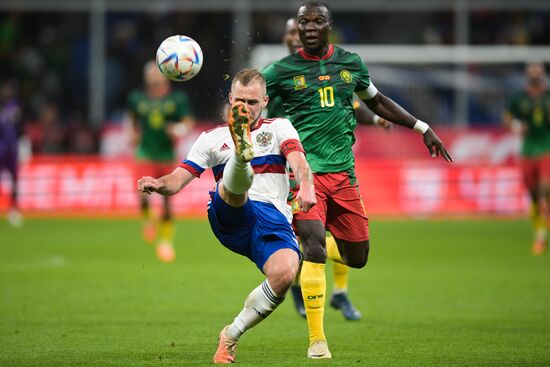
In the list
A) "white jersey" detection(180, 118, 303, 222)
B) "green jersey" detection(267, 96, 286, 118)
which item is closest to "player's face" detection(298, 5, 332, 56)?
"green jersey" detection(267, 96, 286, 118)

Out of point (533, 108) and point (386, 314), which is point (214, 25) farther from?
point (386, 314)

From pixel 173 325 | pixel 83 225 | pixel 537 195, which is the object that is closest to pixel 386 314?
pixel 173 325

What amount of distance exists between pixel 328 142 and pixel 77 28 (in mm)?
18694

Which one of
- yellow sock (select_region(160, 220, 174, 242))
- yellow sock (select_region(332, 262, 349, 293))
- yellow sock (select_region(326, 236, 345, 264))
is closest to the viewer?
yellow sock (select_region(326, 236, 345, 264))

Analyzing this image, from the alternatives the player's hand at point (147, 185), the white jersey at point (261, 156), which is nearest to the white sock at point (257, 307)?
the white jersey at point (261, 156)

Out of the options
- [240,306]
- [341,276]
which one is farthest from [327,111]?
[240,306]

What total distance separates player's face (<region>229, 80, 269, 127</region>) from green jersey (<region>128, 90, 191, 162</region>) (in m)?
9.30

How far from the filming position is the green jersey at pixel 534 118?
16359 mm

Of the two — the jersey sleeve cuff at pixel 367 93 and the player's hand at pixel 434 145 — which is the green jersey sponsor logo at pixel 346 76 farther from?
the player's hand at pixel 434 145

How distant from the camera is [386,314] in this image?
988cm

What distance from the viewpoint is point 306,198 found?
21.2 feet

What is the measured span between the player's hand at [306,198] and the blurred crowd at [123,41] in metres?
17.7

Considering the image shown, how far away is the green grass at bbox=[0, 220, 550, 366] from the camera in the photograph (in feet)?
24.9

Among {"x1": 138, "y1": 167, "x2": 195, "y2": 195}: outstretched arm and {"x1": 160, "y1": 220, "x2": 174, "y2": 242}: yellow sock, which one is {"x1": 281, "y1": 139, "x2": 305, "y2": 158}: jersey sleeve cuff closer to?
{"x1": 138, "y1": 167, "x2": 195, "y2": 195}: outstretched arm
